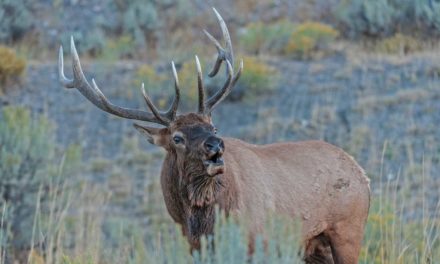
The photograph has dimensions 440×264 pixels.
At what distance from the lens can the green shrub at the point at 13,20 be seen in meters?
17.3

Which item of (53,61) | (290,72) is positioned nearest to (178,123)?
(290,72)

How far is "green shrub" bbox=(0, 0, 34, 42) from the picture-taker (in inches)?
682

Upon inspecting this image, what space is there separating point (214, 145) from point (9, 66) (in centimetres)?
881

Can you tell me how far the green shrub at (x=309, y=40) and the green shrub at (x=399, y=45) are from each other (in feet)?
2.58

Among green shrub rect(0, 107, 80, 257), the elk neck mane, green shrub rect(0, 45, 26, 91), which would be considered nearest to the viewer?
the elk neck mane

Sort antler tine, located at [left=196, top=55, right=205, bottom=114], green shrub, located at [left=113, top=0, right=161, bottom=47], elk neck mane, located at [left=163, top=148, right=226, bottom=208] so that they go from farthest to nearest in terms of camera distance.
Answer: green shrub, located at [left=113, top=0, right=161, bottom=47]
antler tine, located at [left=196, top=55, right=205, bottom=114]
elk neck mane, located at [left=163, top=148, right=226, bottom=208]

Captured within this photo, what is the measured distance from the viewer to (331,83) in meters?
13.8

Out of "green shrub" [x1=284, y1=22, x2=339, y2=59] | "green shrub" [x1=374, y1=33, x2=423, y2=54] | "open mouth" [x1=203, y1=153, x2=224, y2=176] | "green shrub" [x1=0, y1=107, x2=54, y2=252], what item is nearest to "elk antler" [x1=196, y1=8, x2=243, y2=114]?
"open mouth" [x1=203, y1=153, x2=224, y2=176]

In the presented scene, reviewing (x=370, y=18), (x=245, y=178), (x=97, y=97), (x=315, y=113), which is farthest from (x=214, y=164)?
(x=370, y=18)

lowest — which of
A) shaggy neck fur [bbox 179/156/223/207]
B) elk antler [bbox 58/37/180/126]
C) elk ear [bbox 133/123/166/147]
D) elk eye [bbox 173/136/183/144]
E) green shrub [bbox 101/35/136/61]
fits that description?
shaggy neck fur [bbox 179/156/223/207]

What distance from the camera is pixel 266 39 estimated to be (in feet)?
53.5

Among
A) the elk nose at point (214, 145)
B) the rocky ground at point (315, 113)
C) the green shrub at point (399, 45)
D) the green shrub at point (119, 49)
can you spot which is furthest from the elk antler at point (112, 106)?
the green shrub at point (119, 49)

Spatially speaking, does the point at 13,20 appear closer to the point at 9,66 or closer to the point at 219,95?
the point at 9,66

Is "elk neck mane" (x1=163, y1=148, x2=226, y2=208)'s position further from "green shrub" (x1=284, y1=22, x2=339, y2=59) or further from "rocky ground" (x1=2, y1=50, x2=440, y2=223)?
"green shrub" (x1=284, y1=22, x2=339, y2=59)
